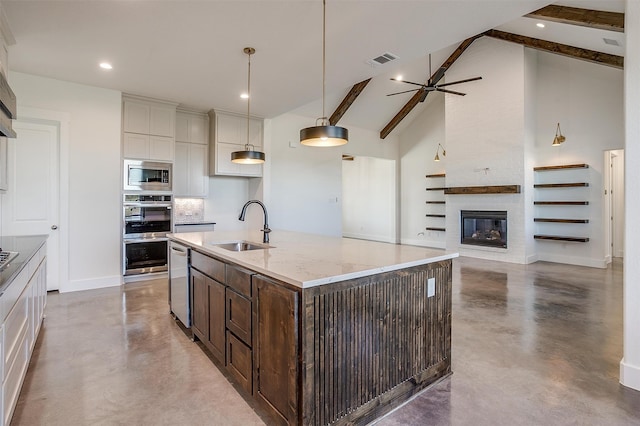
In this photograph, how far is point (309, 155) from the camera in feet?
24.6

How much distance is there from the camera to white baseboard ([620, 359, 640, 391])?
213 cm

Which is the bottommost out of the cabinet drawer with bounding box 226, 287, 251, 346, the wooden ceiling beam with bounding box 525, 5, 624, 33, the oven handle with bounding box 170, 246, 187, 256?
the cabinet drawer with bounding box 226, 287, 251, 346

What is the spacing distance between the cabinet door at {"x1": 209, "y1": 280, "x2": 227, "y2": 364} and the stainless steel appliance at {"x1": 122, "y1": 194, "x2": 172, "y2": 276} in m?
3.17

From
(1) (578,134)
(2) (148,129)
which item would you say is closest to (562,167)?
(1) (578,134)

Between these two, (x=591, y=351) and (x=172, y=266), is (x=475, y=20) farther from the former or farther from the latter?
(x=172, y=266)

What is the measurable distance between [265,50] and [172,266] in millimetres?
Answer: 2458

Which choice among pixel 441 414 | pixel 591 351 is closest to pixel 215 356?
pixel 441 414

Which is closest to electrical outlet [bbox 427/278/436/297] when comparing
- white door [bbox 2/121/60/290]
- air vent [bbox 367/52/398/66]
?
air vent [bbox 367/52/398/66]

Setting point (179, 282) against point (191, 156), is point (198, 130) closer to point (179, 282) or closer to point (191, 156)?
point (191, 156)

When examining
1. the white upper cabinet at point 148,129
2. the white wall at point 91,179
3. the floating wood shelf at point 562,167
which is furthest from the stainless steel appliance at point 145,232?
the floating wood shelf at point 562,167

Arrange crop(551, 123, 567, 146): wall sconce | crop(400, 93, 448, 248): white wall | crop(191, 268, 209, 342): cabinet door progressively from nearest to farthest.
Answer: crop(191, 268, 209, 342): cabinet door → crop(551, 123, 567, 146): wall sconce → crop(400, 93, 448, 248): white wall

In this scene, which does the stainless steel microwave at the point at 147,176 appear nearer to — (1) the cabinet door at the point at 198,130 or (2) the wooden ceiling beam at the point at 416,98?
(1) the cabinet door at the point at 198,130

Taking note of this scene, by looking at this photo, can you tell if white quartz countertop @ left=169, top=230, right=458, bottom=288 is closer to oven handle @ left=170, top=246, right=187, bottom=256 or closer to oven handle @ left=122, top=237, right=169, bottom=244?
oven handle @ left=170, top=246, right=187, bottom=256

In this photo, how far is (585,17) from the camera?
413cm
